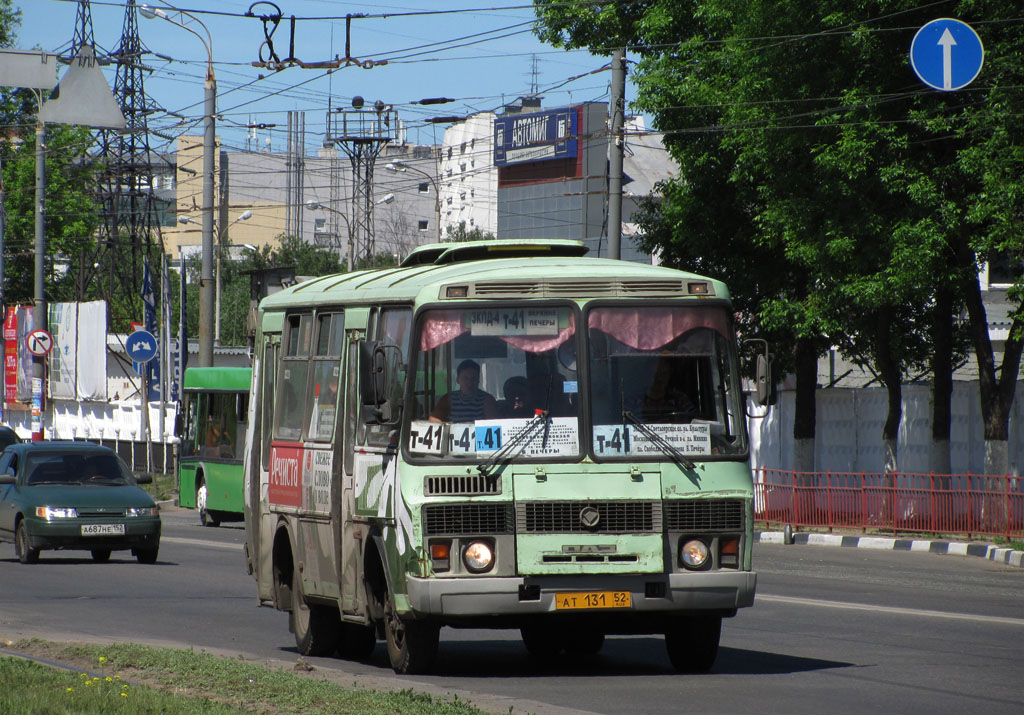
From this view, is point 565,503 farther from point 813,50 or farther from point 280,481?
point 813,50

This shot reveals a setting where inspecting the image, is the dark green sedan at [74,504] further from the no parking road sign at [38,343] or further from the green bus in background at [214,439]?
the no parking road sign at [38,343]

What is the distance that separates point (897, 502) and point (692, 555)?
54.0 ft

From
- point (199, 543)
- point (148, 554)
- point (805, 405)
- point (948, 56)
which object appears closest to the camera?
point (948, 56)

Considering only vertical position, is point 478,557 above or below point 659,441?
below

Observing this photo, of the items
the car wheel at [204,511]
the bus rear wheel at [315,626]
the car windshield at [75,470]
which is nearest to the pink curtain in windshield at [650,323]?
the bus rear wheel at [315,626]

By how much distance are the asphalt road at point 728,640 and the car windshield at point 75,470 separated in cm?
134

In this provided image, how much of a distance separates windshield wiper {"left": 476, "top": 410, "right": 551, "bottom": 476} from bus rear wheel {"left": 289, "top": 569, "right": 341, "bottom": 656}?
2.61 meters

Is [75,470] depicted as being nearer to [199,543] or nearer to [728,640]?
[199,543]

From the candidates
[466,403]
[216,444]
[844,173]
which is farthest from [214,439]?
[466,403]

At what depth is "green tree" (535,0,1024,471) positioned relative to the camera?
2312cm

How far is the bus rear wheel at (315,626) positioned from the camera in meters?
12.0

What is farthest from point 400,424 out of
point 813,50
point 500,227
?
point 500,227

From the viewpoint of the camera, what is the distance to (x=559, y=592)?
32.7 ft

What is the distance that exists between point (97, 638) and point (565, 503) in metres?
4.34
